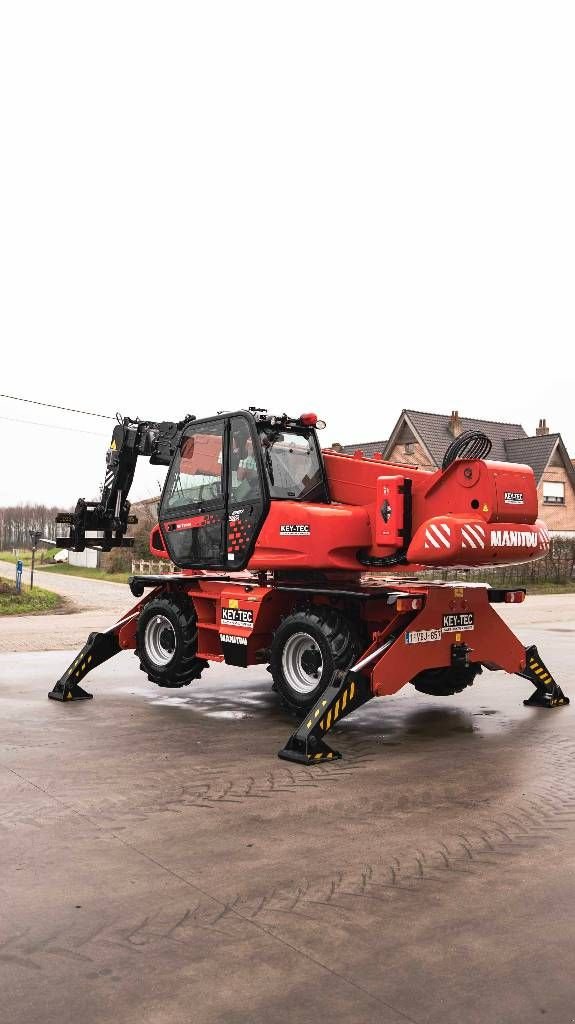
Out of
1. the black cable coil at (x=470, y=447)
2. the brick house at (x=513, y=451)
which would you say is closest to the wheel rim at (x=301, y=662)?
the black cable coil at (x=470, y=447)

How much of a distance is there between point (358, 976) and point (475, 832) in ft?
6.53

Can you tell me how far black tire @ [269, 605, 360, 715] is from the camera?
815 centimetres

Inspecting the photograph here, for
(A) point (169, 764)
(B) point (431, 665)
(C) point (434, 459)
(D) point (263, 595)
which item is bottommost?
(A) point (169, 764)

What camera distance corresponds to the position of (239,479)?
907 centimetres

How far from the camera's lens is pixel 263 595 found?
9016 millimetres

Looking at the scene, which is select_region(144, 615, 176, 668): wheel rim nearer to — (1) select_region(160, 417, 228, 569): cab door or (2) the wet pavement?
(1) select_region(160, 417, 228, 569): cab door

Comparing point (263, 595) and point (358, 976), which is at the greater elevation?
point (263, 595)

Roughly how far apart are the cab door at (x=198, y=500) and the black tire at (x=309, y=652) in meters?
1.10

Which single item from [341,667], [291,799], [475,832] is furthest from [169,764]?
[475,832]

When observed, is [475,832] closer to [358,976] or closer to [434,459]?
[358,976]

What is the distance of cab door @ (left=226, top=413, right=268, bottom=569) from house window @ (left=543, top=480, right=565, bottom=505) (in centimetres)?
3675

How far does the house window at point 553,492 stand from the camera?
4409 centimetres

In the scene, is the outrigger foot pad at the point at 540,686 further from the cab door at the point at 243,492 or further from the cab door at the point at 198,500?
the cab door at the point at 198,500

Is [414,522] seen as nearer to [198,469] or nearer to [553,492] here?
[198,469]
